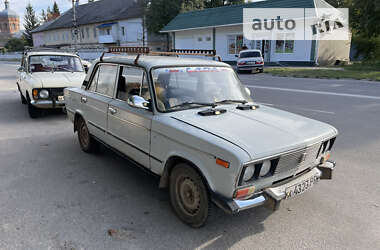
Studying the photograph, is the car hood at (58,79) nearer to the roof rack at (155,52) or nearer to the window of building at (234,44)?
the roof rack at (155,52)

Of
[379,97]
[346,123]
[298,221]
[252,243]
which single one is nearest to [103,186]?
[252,243]

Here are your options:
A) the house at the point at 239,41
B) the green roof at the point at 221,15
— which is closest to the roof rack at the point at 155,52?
the house at the point at 239,41

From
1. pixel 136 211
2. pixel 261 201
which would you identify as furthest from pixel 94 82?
pixel 261 201

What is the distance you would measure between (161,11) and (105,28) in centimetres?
1660

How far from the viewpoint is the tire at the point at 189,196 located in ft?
9.74

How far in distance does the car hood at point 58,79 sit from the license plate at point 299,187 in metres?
6.67

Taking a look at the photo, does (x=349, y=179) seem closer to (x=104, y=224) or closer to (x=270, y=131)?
(x=270, y=131)

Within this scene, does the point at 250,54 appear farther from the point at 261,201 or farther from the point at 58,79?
the point at 261,201

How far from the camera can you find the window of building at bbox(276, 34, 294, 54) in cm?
2800

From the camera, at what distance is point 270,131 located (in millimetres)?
3094

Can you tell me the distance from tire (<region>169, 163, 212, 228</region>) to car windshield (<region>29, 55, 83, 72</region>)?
7.10 meters

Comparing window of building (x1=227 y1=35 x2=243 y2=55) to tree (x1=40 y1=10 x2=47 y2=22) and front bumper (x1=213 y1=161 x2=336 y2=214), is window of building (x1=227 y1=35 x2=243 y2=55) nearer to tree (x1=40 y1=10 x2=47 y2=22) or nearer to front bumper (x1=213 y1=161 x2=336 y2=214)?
front bumper (x1=213 y1=161 x2=336 y2=214)

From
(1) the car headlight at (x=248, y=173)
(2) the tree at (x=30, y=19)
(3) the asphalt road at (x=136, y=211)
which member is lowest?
(3) the asphalt road at (x=136, y=211)

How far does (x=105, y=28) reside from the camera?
2207 inches
